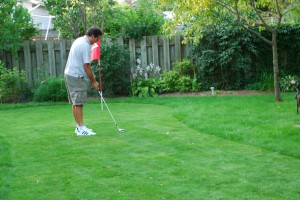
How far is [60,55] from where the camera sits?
1432 centimetres

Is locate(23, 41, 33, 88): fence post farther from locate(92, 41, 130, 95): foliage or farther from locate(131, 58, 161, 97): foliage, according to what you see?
locate(131, 58, 161, 97): foliage

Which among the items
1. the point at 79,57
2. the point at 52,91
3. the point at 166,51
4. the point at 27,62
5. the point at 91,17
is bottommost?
the point at 52,91

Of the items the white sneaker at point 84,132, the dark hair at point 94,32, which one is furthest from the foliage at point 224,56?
the white sneaker at point 84,132

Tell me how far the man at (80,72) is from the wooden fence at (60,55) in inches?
234

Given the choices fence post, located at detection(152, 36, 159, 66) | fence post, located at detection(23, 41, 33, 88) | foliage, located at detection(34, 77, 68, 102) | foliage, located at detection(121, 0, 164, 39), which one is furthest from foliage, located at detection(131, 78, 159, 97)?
fence post, located at detection(23, 41, 33, 88)

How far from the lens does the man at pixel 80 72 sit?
7.99 m

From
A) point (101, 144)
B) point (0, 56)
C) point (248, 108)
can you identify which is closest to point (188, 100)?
point (248, 108)

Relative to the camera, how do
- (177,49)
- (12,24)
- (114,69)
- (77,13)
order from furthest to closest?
1. (77,13)
2. (177,49)
3. (12,24)
4. (114,69)

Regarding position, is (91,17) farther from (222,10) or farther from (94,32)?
(94,32)

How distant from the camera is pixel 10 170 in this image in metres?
5.86

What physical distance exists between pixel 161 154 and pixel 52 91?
705 cm

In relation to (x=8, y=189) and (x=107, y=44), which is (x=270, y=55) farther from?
(x=8, y=189)

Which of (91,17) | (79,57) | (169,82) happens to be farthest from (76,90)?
(91,17)

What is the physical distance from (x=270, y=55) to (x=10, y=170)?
9138mm
